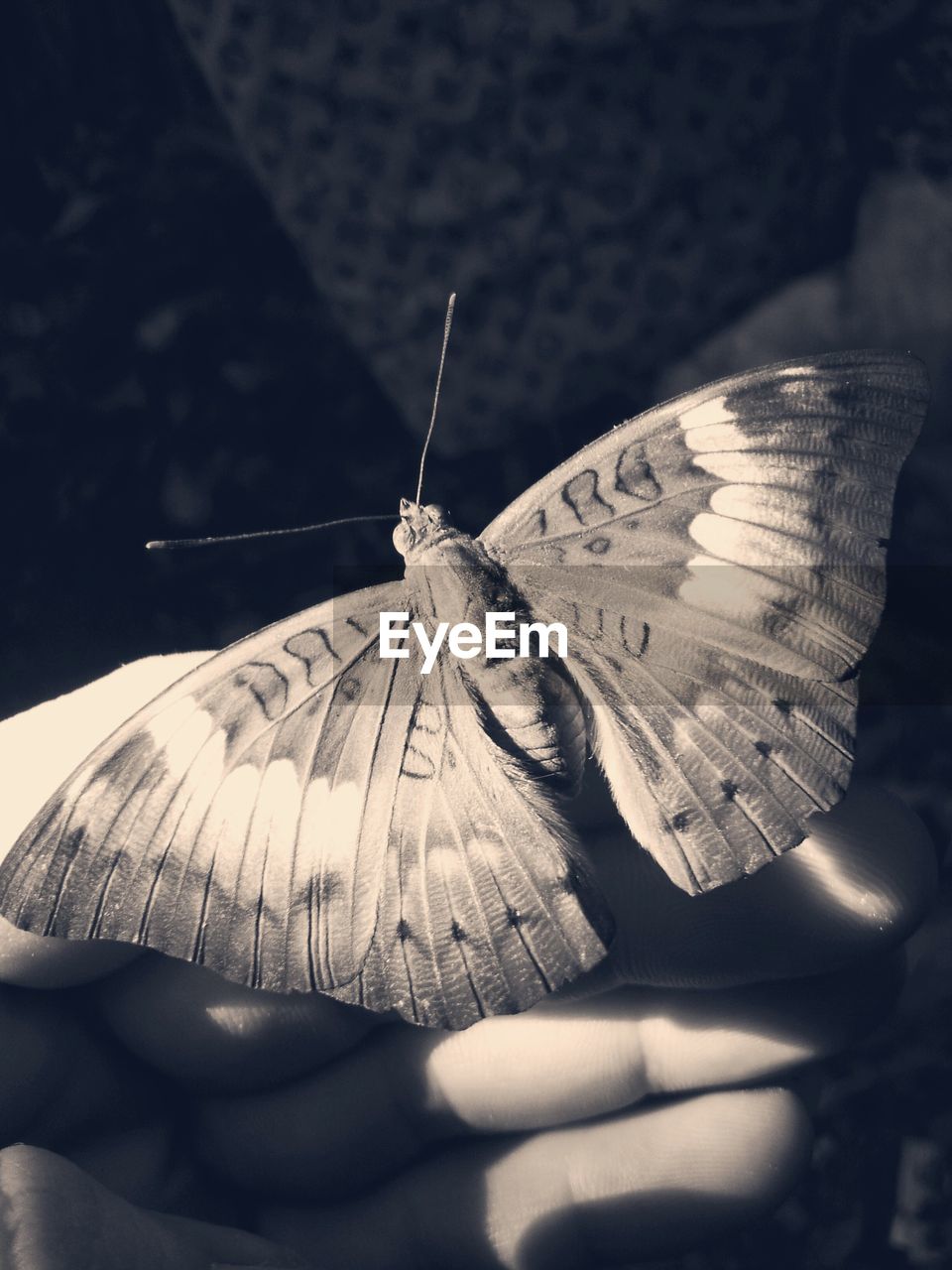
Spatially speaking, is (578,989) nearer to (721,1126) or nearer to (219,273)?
(721,1126)

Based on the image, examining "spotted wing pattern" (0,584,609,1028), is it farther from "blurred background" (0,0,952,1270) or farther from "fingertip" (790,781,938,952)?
"blurred background" (0,0,952,1270)

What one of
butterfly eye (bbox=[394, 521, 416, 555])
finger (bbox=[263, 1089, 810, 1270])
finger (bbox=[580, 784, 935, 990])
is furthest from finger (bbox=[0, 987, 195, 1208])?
butterfly eye (bbox=[394, 521, 416, 555])

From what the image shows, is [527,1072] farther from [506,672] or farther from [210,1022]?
[506,672]

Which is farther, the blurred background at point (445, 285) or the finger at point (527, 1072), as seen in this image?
the blurred background at point (445, 285)

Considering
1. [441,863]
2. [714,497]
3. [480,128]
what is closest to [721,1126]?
[441,863]

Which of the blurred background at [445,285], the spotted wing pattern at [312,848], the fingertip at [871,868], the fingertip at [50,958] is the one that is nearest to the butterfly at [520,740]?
the spotted wing pattern at [312,848]

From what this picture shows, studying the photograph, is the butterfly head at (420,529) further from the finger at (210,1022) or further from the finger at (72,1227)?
the finger at (72,1227)

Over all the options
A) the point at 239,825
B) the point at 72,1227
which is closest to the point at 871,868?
the point at 239,825
